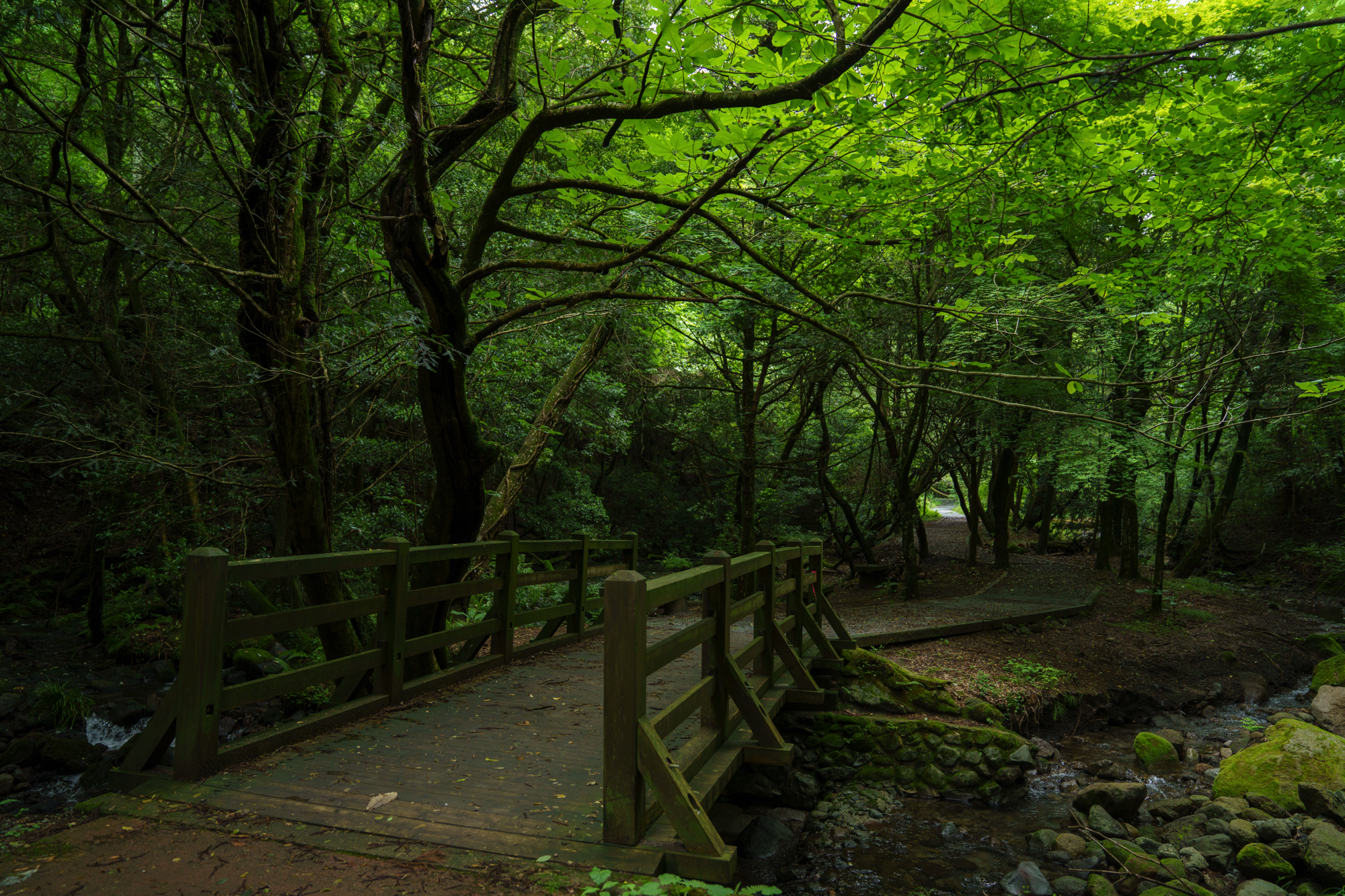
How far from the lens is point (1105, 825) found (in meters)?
6.17

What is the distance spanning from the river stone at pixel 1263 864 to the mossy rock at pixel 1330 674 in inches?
231

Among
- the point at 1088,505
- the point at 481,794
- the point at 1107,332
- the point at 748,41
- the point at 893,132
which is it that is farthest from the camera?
the point at 1088,505

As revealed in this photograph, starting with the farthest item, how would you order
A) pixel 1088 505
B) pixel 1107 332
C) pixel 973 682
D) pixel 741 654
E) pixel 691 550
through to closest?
pixel 1088 505 < pixel 691 550 < pixel 1107 332 < pixel 973 682 < pixel 741 654

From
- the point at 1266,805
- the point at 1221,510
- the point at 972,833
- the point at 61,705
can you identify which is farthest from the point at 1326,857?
A: the point at 1221,510

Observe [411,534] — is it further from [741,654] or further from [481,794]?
[481,794]

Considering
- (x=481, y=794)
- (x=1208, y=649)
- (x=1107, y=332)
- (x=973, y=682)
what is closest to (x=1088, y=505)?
(x=1208, y=649)

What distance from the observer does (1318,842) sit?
211 inches

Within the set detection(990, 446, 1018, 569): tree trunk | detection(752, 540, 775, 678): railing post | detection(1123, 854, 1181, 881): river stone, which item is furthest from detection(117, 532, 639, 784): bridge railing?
detection(990, 446, 1018, 569): tree trunk

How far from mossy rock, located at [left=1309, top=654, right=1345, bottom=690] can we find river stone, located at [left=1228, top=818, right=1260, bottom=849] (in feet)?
17.4

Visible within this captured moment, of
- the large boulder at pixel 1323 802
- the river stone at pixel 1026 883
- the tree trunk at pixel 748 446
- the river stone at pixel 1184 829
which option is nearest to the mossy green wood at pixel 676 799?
the river stone at pixel 1026 883

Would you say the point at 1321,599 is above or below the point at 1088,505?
below

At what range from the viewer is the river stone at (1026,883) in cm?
530

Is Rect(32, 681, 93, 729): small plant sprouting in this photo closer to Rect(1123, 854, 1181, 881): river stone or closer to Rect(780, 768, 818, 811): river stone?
Rect(780, 768, 818, 811): river stone

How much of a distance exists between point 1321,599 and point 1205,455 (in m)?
4.05
